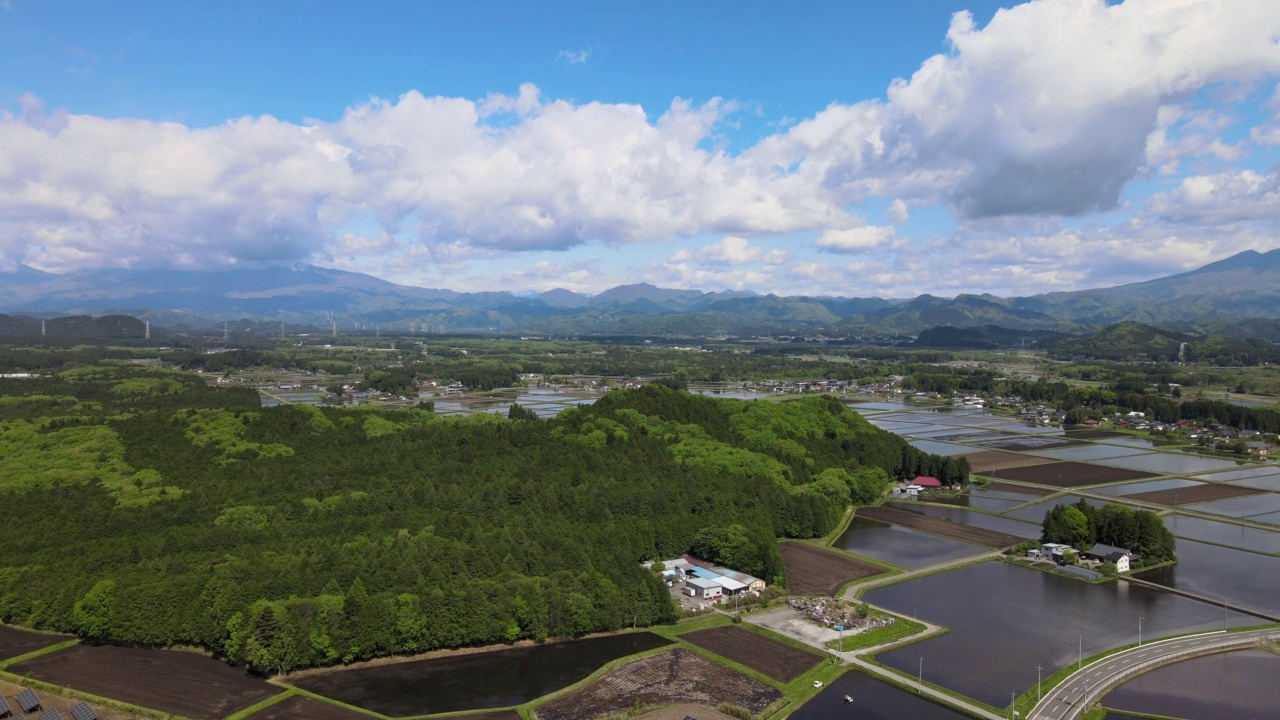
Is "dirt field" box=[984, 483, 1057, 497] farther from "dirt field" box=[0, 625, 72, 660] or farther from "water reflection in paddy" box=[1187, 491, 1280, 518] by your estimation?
"dirt field" box=[0, 625, 72, 660]

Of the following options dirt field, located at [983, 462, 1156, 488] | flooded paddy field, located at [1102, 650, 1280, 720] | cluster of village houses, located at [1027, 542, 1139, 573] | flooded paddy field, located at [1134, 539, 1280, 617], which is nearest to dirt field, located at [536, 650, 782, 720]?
flooded paddy field, located at [1102, 650, 1280, 720]

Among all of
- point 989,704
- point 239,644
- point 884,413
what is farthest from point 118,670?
point 884,413

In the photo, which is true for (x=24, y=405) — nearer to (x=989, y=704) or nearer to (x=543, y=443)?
(x=543, y=443)

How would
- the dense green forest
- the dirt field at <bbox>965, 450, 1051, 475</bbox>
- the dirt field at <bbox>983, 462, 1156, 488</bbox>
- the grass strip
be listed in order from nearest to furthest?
1. the grass strip
2. the dense green forest
3. the dirt field at <bbox>983, 462, 1156, 488</bbox>
4. the dirt field at <bbox>965, 450, 1051, 475</bbox>

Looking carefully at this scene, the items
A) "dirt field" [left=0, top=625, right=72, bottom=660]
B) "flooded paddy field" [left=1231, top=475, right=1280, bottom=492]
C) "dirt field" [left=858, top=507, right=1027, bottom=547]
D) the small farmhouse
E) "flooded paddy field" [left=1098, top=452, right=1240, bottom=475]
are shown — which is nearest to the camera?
"dirt field" [left=0, top=625, right=72, bottom=660]

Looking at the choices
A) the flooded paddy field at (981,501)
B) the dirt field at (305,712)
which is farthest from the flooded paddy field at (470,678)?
the flooded paddy field at (981,501)

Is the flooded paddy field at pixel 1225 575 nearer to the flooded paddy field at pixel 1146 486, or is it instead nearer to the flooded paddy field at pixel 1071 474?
the flooded paddy field at pixel 1146 486
